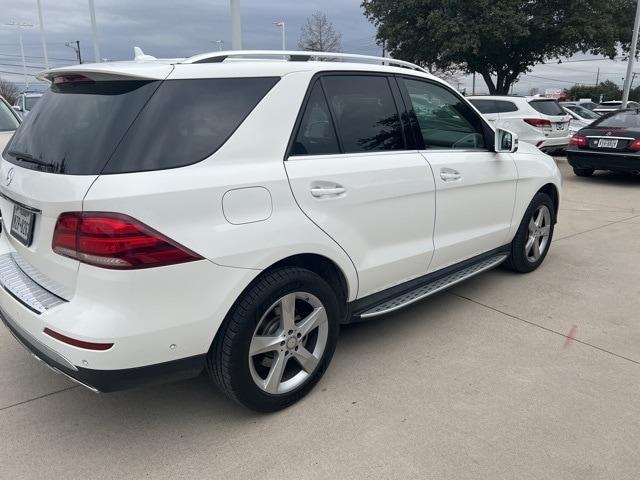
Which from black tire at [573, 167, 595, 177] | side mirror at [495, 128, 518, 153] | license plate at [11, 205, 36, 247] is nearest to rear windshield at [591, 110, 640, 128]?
black tire at [573, 167, 595, 177]

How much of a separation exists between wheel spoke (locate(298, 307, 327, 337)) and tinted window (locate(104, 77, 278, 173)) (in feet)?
3.30

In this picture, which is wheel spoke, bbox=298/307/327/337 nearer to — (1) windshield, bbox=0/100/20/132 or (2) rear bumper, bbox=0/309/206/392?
(2) rear bumper, bbox=0/309/206/392

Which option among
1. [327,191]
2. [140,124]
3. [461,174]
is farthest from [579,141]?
[140,124]

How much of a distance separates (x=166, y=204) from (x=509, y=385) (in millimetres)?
2191

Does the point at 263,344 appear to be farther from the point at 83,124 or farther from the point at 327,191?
the point at 83,124

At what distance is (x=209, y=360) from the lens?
2543mm

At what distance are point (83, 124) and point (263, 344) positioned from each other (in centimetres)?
133

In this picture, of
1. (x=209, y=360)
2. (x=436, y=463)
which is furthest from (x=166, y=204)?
(x=436, y=463)

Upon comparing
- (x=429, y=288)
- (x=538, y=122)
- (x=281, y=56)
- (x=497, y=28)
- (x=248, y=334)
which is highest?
(x=497, y=28)

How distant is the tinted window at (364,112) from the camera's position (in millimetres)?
3027

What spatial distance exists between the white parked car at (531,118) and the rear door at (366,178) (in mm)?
9201

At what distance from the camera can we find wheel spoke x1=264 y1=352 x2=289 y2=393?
2715mm

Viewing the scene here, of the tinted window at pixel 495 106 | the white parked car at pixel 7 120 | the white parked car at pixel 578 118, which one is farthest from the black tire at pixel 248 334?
the white parked car at pixel 578 118

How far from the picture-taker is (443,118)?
3.84 metres
